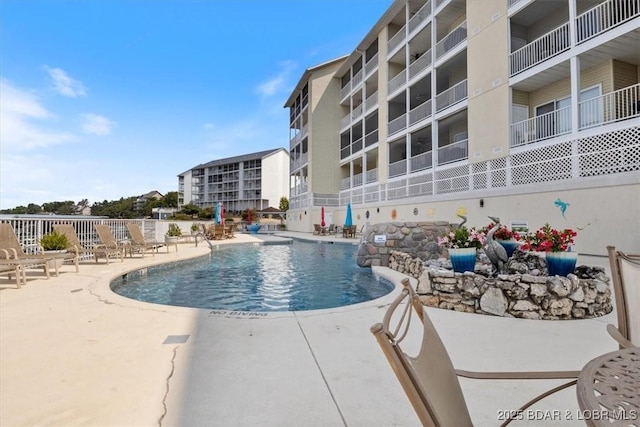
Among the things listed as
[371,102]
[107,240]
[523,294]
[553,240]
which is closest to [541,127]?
[553,240]

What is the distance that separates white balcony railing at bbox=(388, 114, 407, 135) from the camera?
1959cm

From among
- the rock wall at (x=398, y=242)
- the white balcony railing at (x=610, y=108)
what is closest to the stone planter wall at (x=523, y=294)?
the rock wall at (x=398, y=242)

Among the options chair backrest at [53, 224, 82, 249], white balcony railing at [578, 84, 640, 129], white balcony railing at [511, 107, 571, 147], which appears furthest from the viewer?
white balcony railing at [511, 107, 571, 147]

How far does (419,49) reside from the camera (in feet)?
64.6

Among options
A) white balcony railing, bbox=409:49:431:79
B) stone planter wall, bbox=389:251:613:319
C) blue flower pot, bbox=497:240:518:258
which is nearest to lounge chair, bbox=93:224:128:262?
stone planter wall, bbox=389:251:613:319

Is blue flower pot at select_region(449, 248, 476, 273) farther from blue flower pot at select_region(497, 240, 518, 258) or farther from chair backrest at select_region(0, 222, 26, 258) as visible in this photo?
chair backrest at select_region(0, 222, 26, 258)

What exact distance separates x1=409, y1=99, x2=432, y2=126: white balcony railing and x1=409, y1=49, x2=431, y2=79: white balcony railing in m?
2.05

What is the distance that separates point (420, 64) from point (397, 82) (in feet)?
7.83

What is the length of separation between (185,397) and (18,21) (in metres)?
15.1

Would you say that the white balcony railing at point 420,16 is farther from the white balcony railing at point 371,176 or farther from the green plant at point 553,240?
the green plant at point 553,240

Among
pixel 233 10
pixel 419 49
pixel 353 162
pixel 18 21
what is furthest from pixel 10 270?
pixel 353 162

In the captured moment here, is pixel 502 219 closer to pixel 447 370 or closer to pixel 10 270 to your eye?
pixel 447 370

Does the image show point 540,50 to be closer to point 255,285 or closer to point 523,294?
point 523,294

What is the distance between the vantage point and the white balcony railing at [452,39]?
15.1 meters
